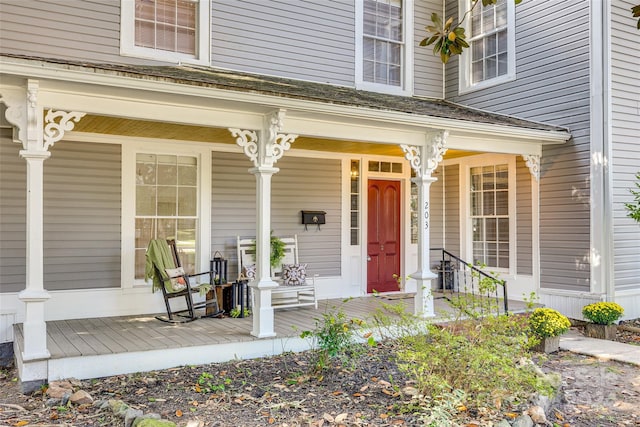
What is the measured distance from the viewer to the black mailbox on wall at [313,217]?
854 cm

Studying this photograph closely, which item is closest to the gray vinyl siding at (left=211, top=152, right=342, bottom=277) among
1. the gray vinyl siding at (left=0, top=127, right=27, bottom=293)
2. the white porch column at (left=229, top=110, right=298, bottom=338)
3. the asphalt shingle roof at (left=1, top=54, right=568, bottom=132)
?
the asphalt shingle roof at (left=1, top=54, right=568, bottom=132)

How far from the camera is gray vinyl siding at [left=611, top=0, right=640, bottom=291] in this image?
25.4 feet

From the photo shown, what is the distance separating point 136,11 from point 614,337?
26.1ft

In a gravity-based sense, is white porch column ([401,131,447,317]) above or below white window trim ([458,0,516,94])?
below

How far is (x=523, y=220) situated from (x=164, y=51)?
6225 mm

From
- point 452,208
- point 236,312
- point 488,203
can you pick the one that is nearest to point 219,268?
point 236,312

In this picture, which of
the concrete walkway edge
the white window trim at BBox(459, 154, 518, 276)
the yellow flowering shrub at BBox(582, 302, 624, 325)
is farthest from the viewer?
the white window trim at BBox(459, 154, 518, 276)

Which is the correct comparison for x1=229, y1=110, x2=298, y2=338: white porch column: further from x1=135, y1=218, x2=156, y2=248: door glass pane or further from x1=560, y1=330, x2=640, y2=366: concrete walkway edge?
x1=560, y1=330, x2=640, y2=366: concrete walkway edge

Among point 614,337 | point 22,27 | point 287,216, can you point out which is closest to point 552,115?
point 614,337

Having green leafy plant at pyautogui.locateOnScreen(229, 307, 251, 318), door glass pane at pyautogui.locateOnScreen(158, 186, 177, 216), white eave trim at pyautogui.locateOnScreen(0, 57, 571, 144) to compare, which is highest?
white eave trim at pyautogui.locateOnScreen(0, 57, 571, 144)

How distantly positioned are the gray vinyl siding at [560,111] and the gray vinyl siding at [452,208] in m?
1.61

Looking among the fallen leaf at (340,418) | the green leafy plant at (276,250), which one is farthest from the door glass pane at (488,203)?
the fallen leaf at (340,418)

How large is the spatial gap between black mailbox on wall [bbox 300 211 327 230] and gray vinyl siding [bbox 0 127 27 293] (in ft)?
13.0

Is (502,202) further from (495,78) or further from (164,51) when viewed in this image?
(164,51)
